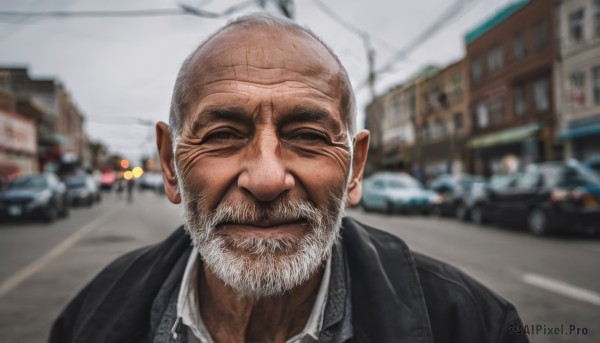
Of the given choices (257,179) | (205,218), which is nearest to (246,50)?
(257,179)

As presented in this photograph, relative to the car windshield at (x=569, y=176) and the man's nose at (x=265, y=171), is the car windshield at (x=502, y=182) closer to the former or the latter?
the car windshield at (x=569, y=176)

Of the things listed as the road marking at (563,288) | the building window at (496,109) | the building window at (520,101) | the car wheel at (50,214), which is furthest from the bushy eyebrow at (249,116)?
the building window at (496,109)

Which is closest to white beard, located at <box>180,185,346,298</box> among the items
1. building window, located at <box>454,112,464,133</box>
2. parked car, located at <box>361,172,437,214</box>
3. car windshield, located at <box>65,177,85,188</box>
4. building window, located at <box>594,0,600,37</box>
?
parked car, located at <box>361,172,437,214</box>

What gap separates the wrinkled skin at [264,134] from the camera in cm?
138

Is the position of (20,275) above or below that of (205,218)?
below

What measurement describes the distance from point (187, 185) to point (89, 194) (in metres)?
22.5

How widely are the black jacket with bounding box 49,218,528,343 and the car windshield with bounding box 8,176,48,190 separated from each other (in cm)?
1399

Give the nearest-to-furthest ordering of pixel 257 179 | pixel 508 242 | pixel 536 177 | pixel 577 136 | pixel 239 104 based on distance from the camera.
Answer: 1. pixel 257 179
2. pixel 239 104
3. pixel 508 242
4. pixel 536 177
5. pixel 577 136

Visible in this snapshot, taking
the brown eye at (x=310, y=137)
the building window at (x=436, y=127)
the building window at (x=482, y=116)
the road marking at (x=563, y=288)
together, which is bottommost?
the road marking at (x=563, y=288)

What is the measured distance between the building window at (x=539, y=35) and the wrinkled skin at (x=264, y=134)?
2342cm

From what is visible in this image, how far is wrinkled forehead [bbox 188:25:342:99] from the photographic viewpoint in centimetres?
146

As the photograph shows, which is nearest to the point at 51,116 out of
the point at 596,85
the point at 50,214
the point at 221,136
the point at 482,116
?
the point at 50,214

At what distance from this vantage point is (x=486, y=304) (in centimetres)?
142

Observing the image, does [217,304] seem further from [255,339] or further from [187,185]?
[187,185]
